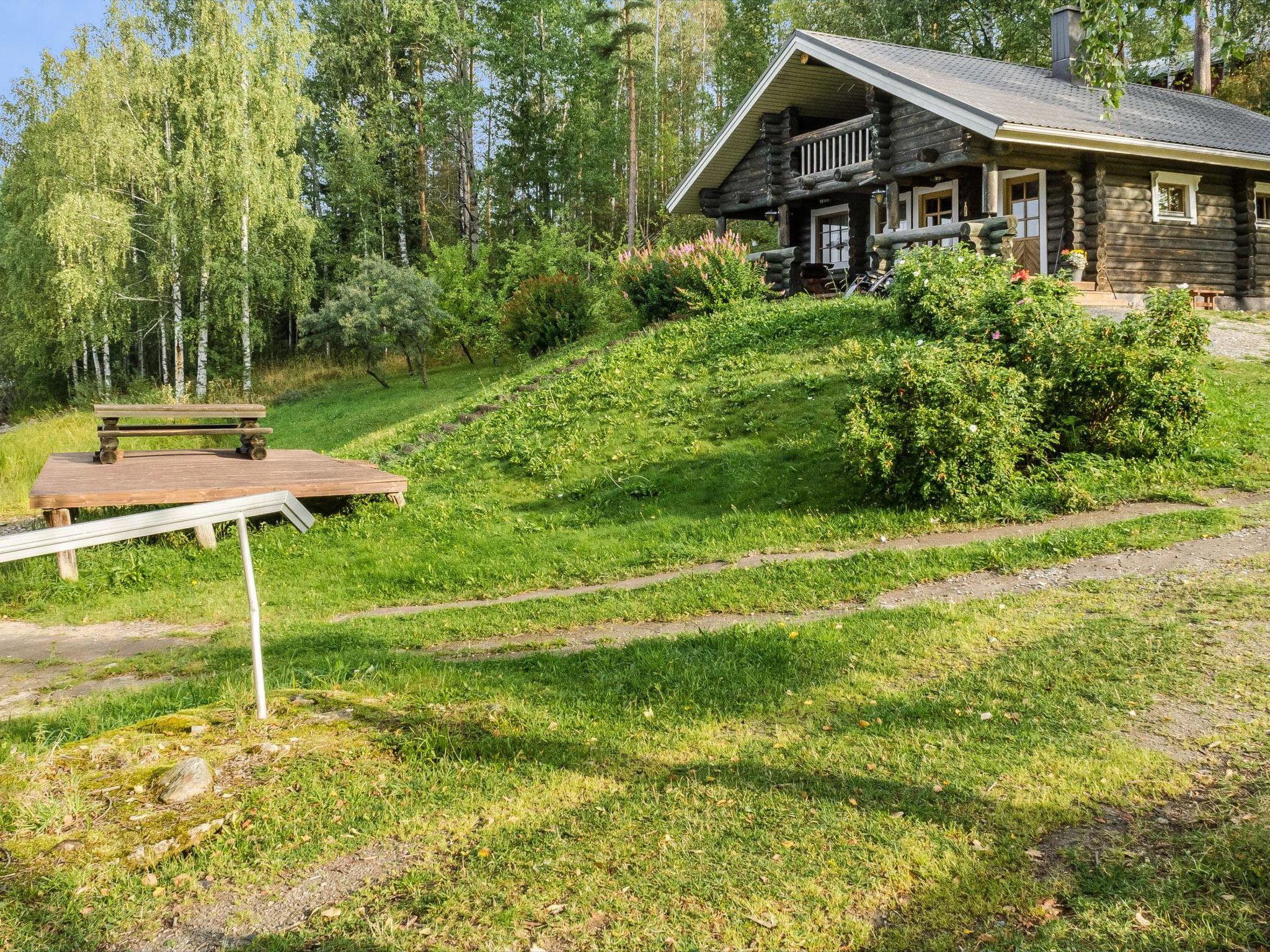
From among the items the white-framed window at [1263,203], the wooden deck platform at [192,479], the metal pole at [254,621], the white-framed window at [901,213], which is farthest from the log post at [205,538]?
the white-framed window at [1263,203]

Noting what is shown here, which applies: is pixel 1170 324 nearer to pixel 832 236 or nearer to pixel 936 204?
pixel 936 204

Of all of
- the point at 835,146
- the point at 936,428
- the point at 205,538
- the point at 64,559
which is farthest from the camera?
the point at 835,146

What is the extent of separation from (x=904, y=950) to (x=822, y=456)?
783 centimetres

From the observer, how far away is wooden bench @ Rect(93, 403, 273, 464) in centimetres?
1102

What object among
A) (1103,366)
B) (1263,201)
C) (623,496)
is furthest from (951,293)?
(1263,201)

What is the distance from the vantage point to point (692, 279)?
60.4 feet

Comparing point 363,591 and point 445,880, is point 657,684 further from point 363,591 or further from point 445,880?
point 363,591

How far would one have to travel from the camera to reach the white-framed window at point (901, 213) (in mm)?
21547

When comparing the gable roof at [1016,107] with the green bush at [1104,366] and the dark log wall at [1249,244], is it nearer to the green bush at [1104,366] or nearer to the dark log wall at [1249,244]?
the dark log wall at [1249,244]

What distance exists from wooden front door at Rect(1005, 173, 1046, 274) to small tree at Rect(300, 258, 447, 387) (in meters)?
14.0

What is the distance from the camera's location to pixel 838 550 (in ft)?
26.2

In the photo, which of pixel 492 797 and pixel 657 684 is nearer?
pixel 492 797

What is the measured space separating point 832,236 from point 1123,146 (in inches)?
331

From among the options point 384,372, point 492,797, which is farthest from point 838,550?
point 384,372
